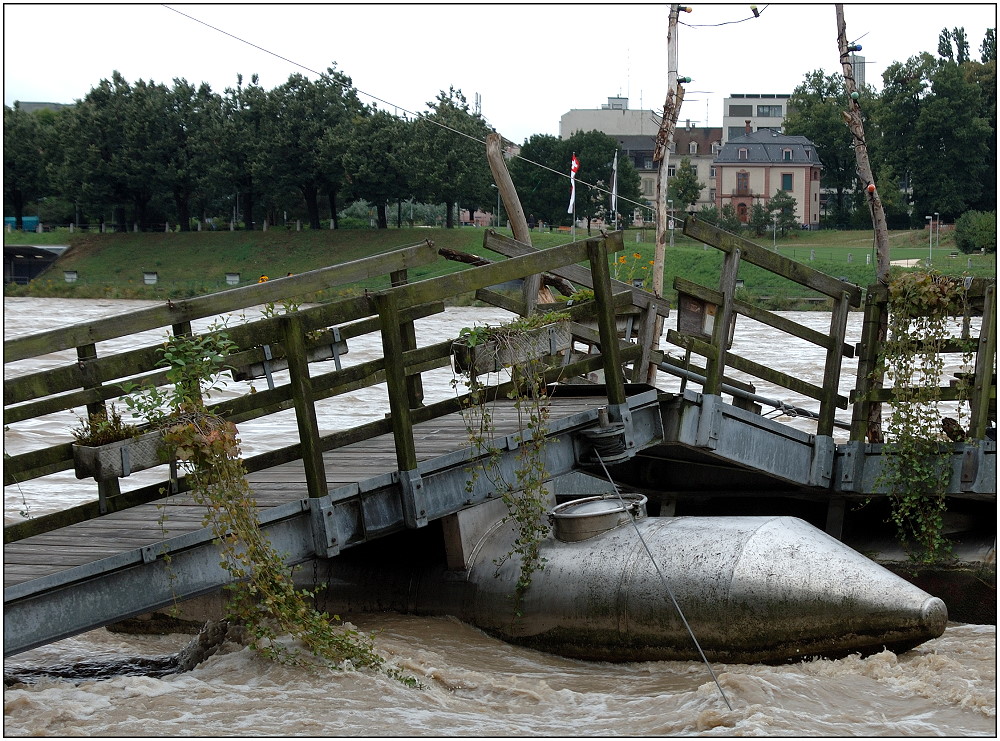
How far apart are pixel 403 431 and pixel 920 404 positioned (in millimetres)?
4410

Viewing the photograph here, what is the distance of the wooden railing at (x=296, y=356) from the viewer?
691cm

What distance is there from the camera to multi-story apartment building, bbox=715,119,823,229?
85.8 m

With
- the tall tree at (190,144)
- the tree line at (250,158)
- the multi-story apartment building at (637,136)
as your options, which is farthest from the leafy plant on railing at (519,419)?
the multi-story apartment building at (637,136)

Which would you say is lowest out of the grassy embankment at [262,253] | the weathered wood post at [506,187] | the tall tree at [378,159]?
the grassy embankment at [262,253]

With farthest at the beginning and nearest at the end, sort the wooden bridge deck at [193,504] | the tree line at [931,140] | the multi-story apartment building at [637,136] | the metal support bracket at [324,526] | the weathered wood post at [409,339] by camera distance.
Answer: the multi-story apartment building at [637,136] → the tree line at [931,140] → the weathered wood post at [409,339] → the metal support bracket at [324,526] → the wooden bridge deck at [193,504]

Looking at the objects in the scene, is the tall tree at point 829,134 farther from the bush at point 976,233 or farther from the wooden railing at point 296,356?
the wooden railing at point 296,356

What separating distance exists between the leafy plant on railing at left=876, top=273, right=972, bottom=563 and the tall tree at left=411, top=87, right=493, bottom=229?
5436cm

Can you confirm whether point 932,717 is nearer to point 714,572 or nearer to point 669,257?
point 714,572

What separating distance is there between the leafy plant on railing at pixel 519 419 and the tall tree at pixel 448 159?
5548cm

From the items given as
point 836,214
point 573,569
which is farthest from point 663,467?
point 836,214

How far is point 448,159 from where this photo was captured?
65188mm

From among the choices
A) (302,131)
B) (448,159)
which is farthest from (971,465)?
(302,131)

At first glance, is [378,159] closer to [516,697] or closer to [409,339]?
[409,339]

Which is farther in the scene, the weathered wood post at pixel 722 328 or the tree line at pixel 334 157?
the tree line at pixel 334 157
